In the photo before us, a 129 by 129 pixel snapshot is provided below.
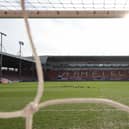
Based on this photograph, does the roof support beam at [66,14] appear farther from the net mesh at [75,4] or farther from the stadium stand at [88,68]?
the stadium stand at [88,68]

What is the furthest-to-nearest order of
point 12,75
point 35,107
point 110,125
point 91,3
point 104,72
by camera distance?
point 104,72, point 12,75, point 110,125, point 91,3, point 35,107

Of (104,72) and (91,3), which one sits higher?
(104,72)

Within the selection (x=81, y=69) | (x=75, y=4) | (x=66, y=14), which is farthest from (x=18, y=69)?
(x=75, y=4)

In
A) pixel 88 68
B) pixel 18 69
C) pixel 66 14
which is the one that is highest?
pixel 88 68

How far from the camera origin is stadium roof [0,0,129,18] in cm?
421

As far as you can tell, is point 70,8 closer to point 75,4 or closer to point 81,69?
point 75,4

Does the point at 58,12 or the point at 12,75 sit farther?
the point at 12,75

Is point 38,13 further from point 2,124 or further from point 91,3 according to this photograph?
point 2,124

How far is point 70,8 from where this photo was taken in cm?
438

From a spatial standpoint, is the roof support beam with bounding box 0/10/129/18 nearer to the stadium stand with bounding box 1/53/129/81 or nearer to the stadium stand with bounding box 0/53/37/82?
the stadium stand with bounding box 0/53/37/82

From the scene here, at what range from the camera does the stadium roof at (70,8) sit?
421cm

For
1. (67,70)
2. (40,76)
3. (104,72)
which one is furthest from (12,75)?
(40,76)

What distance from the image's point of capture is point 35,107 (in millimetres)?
2000

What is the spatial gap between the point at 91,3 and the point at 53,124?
6.29 ft
